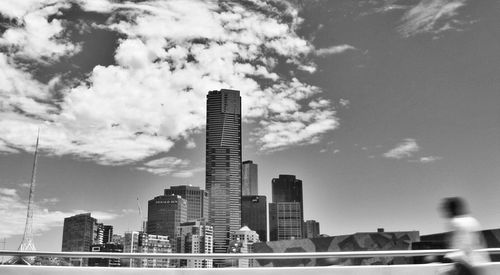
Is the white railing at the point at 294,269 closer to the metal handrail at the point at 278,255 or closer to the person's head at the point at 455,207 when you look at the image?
the metal handrail at the point at 278,255

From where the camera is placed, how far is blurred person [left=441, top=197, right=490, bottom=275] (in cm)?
774

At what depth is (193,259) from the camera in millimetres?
11359

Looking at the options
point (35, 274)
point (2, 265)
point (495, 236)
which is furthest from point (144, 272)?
point (495, 236)

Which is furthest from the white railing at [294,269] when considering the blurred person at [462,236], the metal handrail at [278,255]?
the blurred person at [462,236]

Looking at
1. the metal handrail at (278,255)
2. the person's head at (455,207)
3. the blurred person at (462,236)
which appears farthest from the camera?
the metal handrail at (278,255)

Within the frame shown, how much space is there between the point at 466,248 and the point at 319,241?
41866mm

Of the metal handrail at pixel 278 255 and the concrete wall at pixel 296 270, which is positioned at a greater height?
the metal handrail at pixel 278 255

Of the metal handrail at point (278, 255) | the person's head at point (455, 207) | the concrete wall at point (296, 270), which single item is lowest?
the concrete wall at point (296, 270)

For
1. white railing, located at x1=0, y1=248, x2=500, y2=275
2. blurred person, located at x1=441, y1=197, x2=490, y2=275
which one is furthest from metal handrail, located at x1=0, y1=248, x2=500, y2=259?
blurred person, located at x1=441, y1=197, x2=490, y2=275

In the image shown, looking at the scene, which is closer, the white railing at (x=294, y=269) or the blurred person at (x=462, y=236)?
the blurred person at (x=462, y=236)

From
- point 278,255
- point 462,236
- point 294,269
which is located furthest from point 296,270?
point 462,236

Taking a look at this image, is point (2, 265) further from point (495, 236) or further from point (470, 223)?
point (495, 236)

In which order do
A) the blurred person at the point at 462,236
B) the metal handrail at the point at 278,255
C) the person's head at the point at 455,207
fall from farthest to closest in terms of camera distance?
1. the metal handrail at the point at 278,255
2. the person's head at the point at 455,207
3. the blurred person at the point at 462,236

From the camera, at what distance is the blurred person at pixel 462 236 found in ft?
25.4
